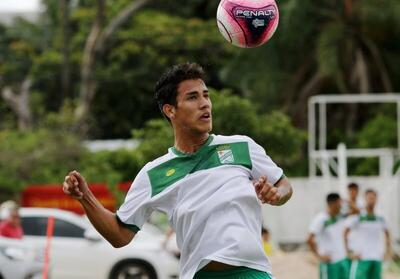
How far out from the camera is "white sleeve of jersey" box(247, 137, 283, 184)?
6651mm

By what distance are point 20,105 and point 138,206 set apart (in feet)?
122

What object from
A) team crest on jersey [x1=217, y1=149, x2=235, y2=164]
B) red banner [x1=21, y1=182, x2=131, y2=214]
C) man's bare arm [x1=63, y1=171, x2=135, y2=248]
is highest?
team crest on jersey [x1=217, y1=149, x2=235, y2=164]

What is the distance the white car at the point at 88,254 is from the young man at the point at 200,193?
1437 cm

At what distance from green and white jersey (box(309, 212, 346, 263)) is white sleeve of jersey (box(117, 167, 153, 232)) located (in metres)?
9.70

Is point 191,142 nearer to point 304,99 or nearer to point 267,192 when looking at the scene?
point 267,192

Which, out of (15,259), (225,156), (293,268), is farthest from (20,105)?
(225,156)

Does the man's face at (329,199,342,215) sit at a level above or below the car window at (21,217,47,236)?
above

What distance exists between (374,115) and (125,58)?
10513 millimetres

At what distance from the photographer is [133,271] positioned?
21.3m

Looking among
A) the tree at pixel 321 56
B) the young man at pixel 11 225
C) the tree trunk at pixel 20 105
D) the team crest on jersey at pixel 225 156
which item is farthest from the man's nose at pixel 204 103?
the tree trunk at pixel 20 105

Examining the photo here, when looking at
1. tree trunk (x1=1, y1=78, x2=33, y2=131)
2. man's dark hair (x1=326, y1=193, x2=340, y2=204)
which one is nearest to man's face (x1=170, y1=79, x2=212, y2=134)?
man's dark hair (x1=326, y1=193, x2=340, y2=204)

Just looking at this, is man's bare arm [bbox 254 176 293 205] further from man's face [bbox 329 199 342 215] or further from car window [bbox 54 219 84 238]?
car window [bbox 54 219 84 238]

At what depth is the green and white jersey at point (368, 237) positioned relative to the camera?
53.4 feet

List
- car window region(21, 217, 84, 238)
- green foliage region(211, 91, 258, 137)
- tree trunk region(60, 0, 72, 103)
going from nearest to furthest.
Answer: car window region(21, 217, 84, 238) < green foliage region(211, 91, 258, 137) < tree trunk region(60, 0, 72, 103)
